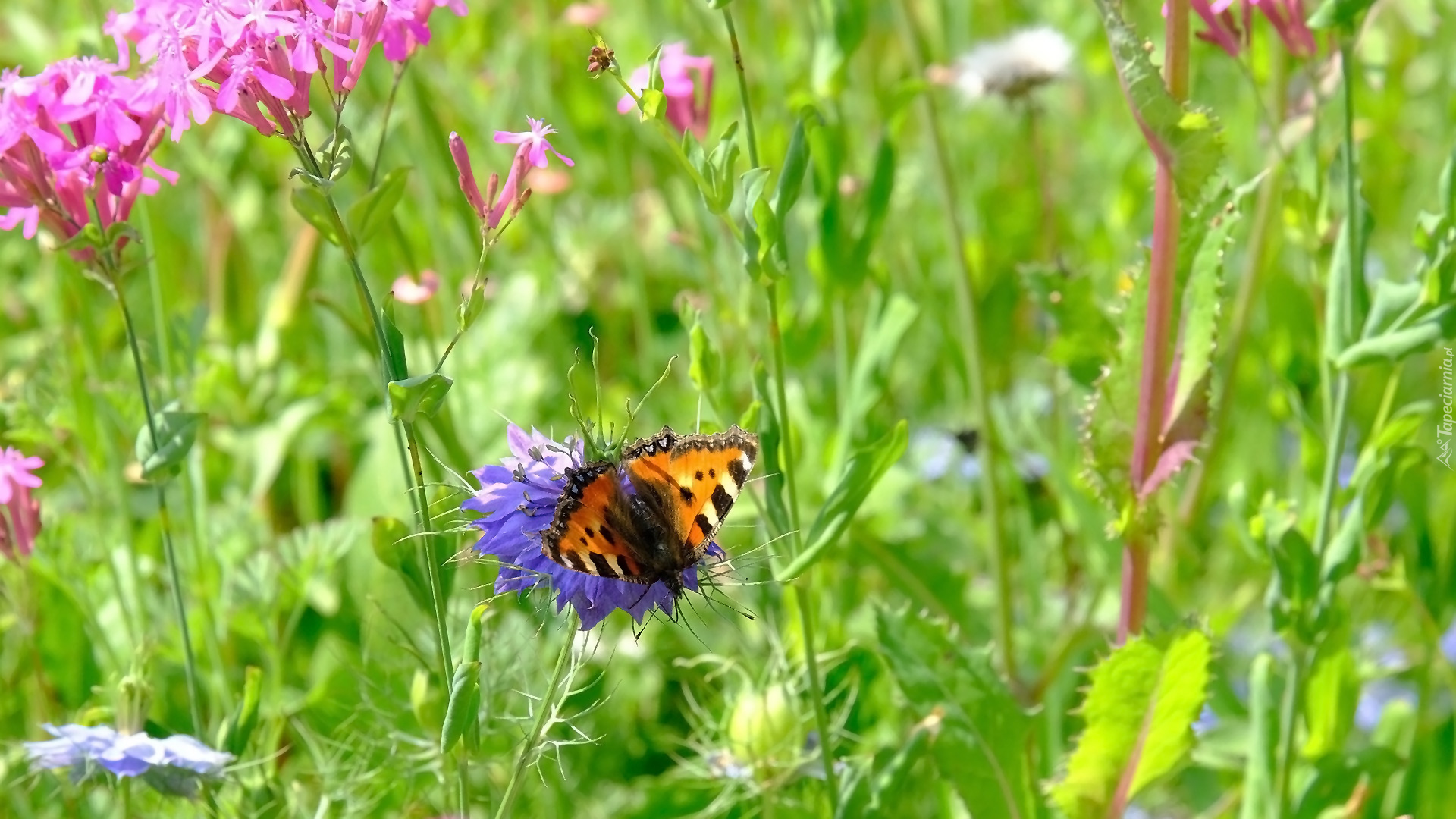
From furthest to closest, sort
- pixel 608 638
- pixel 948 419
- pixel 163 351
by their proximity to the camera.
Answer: pixel 948 419
pixel 608 638
pixel 163 351

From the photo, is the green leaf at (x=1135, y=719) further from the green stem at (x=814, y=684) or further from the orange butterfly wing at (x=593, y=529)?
the orange butterfly wing at (x=593, y=529)

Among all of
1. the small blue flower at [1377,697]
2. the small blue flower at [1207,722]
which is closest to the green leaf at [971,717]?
the small blue flower at [1207,722]

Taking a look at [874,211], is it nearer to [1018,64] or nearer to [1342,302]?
[1342,302]

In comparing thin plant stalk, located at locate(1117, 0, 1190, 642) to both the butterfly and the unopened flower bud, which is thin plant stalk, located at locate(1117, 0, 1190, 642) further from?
the unopened flower bud

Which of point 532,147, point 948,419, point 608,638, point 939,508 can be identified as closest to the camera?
point 532,147

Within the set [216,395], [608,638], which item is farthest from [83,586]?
[608,638]

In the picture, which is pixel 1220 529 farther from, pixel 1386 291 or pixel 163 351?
pixel 163 351
